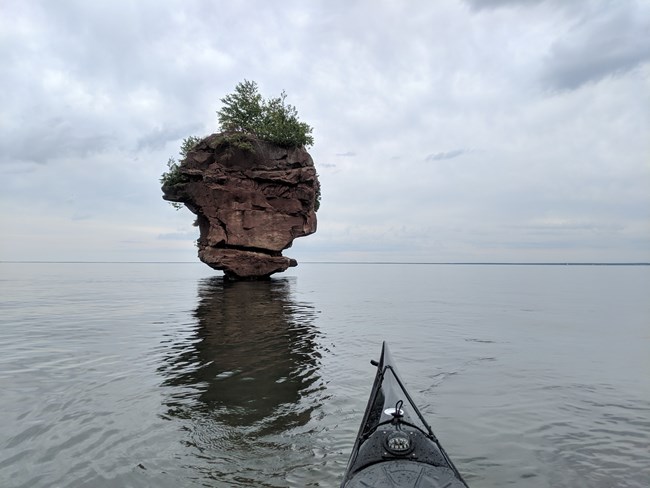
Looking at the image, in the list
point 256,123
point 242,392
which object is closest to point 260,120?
point 256,123

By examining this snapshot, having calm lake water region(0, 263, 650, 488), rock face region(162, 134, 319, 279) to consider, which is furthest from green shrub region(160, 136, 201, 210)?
calm lake water region(0, 263, 650, 488)

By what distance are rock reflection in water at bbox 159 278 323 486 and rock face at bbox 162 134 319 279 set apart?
→ 27.6 meters

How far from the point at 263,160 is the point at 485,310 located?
30.1 m

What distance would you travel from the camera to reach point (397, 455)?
5078mm

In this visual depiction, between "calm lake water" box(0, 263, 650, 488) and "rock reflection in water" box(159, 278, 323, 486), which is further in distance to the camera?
"rock reflection in water" box(159, 278, 323, 486)

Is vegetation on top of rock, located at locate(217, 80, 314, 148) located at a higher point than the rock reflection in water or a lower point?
higher

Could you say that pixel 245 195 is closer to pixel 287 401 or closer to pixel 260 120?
pixel 260 120

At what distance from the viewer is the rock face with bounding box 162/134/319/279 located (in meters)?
46.5

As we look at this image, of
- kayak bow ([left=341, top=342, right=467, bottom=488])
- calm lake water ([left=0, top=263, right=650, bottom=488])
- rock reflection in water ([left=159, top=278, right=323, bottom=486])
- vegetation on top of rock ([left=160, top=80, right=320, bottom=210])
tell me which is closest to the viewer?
kayak bow ([left=341, top=342, right=467, bottom=488])

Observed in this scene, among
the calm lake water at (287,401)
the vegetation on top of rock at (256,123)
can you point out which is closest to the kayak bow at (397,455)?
the calm lake water at (287,401)

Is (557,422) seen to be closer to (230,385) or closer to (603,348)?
(230,385)

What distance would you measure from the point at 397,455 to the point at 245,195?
145ft

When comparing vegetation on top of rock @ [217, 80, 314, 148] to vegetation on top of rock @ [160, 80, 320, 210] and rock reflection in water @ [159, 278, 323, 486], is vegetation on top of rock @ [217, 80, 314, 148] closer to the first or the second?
vegetation on top of rock @ [160, 80, 320, 210]

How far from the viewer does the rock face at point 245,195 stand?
1831 inches
